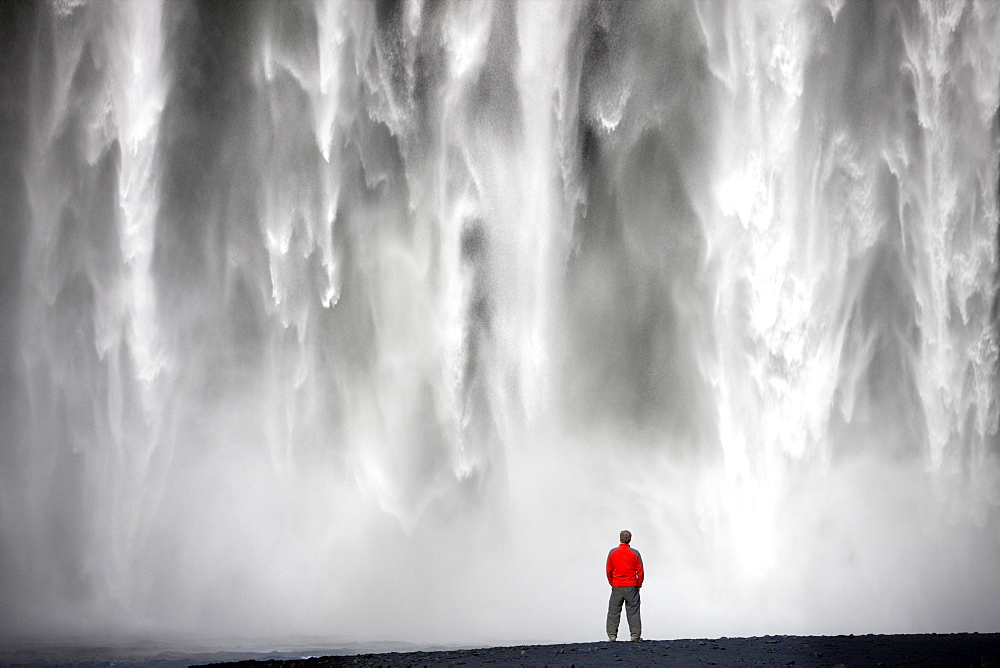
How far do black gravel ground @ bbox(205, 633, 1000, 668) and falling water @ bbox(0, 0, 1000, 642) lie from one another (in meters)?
15.0

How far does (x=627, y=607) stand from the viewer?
2283 centimetres

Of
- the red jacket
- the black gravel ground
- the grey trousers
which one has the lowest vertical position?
the black gravel ground

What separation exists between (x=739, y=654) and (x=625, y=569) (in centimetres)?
280

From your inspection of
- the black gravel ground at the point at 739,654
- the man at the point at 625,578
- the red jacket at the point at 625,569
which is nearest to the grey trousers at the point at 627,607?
the man at the point at 625,578

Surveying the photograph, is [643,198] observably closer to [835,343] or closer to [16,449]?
[835,343]

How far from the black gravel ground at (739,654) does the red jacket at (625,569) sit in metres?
1.20

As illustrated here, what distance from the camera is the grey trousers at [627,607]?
22.5 meters

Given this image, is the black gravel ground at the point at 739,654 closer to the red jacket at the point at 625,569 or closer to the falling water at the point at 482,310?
the red jacket at the point at 625,569

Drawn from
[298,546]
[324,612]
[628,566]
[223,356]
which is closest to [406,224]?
[223,356]

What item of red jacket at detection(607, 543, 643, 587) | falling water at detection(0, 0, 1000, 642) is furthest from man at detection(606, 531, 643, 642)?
falling water at detection(0, 0, 1000, 642)

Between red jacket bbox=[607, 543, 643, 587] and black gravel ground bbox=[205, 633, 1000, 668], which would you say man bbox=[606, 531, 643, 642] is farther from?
black gravel ground bbox=[205, 633, 1000, 668]

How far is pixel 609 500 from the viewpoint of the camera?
1738 inches

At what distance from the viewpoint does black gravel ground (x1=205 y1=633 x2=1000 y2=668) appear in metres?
19.2

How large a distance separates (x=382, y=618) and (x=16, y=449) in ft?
68.3
